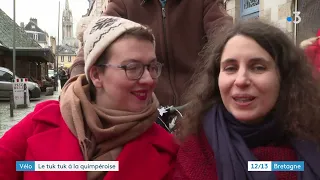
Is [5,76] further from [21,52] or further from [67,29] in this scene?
→ [67,29]

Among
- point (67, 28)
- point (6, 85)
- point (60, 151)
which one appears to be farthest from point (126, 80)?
point (67, 28)

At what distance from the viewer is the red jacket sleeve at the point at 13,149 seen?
6.02 ft

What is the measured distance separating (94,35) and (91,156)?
0.58 metres

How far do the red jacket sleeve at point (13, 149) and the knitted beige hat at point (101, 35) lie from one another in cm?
42

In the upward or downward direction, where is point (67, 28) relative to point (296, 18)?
upward

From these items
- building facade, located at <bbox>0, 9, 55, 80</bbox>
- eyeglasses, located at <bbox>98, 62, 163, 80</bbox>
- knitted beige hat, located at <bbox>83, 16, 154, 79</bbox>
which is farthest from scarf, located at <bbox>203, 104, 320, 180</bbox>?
building facade, located at <bbox>0, 9, 55, 80</bbox>

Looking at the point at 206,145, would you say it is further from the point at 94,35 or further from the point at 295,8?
the point at 295,8

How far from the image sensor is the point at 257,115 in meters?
1.66

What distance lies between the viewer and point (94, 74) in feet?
6.41

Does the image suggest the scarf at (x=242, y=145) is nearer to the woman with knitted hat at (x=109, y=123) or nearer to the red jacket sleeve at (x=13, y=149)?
the woman with knitted hat at (x=109, y=123)

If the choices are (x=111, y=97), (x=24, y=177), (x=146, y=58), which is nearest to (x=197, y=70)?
(x=146, y=58)

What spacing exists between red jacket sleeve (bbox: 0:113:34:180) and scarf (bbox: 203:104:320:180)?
34.6 inches

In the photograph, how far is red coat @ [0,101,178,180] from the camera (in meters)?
1.78

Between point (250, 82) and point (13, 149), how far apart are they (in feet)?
3.77
